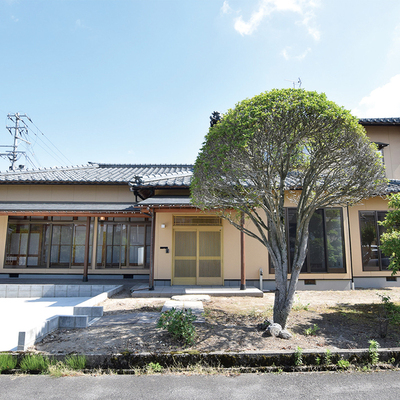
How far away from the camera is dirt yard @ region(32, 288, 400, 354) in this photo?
14.2 ft

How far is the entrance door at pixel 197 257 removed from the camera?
1001cm

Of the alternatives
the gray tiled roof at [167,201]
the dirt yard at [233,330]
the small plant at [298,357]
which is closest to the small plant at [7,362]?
the dirt yard at [233,330]

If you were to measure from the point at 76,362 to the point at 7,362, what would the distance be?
0.96m

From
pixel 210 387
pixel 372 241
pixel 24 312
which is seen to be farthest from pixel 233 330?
pixel 372 241

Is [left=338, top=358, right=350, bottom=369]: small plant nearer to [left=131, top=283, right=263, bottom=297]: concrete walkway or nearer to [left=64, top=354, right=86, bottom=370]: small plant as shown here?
[left=64, top=354, right=86, bottom=370]: small plant

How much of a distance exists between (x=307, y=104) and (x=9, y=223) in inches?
515

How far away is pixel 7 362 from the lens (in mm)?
3812

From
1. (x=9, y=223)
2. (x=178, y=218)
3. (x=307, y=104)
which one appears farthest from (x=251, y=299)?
(x=9, y=223)

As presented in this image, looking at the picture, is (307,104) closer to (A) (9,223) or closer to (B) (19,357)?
(B) (19,357)

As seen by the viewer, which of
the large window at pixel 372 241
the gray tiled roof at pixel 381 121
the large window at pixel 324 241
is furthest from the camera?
the gray tiled roof at pixel 381 121

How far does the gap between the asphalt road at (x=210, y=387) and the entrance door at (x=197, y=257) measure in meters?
6.40

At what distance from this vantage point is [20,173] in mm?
13281

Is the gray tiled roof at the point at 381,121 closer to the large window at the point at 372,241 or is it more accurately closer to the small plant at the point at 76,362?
the large window at the point at 372,241

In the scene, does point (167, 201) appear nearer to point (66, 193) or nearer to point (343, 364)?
point (66, 193)
